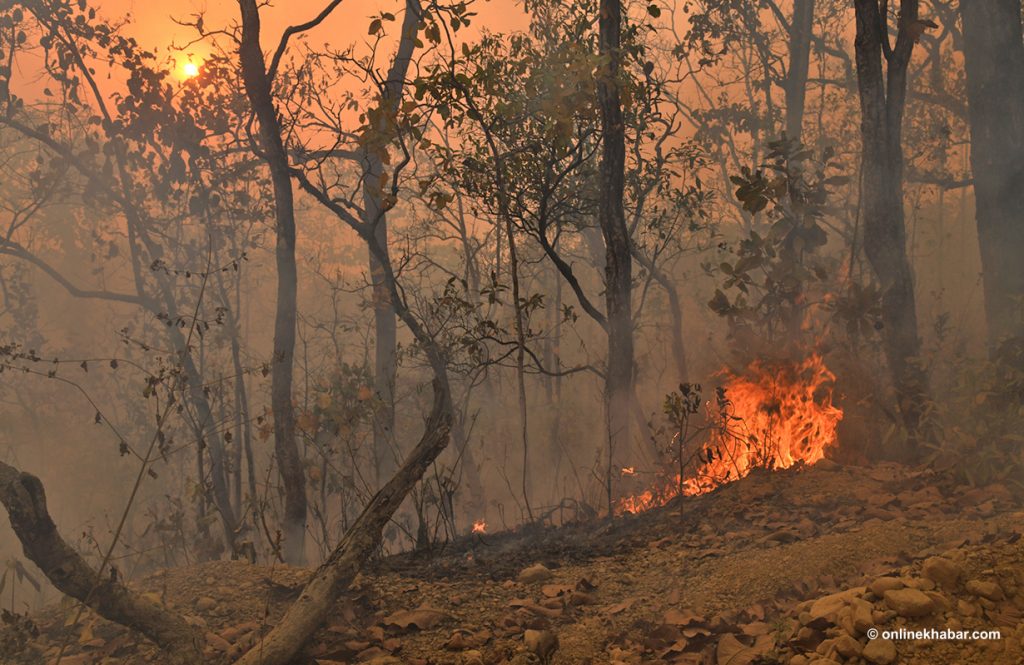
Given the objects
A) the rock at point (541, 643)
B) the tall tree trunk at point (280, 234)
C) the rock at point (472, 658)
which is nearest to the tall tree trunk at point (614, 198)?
the tall tree trunk at point (280, 234)

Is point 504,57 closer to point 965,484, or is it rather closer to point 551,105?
point 551,105

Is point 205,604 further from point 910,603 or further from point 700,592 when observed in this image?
point 910,603

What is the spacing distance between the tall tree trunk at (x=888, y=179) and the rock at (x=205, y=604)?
5749mm

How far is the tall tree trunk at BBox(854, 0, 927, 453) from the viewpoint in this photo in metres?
7.21

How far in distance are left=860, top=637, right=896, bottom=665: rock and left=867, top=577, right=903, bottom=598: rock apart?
1.00 feet

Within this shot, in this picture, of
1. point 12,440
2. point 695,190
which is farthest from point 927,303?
point 12,440

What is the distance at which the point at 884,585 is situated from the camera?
11.7 feet

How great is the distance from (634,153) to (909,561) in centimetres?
887

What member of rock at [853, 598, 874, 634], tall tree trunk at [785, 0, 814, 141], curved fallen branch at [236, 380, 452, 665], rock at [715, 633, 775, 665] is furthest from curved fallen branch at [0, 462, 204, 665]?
tall tree trunk at [785, 0, 814, 141]

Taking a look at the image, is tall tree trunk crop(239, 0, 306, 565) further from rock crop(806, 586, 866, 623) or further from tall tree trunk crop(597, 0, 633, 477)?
rock crop(806, 586, 866, 623)

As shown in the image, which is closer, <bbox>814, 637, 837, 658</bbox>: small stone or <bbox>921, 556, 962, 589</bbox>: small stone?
<bbox>814, 637, 837, 658</bbox>: small stone

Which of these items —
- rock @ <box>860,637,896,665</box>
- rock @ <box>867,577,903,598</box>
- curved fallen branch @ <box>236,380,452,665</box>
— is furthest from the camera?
curved fallen branch @ <box>236,380,452,665</box>

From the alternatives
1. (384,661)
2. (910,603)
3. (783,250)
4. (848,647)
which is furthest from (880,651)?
(783,250)

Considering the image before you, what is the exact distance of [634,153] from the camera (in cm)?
Result: 1237
